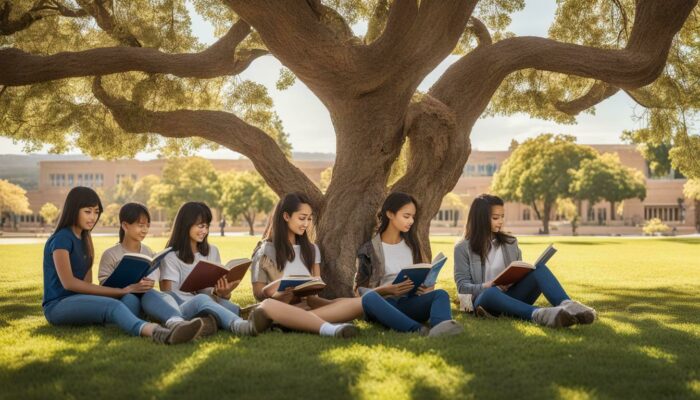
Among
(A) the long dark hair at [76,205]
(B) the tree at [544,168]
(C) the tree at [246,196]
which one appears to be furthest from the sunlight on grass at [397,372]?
(C) the tree at [246,196]

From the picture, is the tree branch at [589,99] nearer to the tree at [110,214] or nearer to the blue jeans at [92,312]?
the blue jeans at [92,312]

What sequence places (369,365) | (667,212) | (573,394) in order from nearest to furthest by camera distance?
(573,394), (369,365), (667,212)

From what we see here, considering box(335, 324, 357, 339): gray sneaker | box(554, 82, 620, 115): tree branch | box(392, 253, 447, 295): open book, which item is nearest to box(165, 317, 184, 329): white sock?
box(335, 324, 357, 339): gray sneaker

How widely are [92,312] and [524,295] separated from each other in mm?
3569

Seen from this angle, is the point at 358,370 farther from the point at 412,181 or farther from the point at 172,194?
the point at 172,194

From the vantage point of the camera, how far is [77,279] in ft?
17.7

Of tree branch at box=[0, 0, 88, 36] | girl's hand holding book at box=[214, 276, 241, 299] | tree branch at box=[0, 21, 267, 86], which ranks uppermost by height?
tree branch at box=[0, 0, 88, 36]

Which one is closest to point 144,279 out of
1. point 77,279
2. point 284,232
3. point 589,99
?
point 77,279

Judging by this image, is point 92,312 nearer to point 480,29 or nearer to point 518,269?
point 518,269

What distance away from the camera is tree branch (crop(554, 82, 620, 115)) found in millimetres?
11547

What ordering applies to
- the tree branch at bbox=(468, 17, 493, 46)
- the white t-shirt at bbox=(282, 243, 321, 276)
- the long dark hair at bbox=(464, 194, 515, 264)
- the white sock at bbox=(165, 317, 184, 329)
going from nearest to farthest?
the white sock at bbox=(165, 317, 184, 329) < the white t-shirt at bbox=(282, 243, 321, 276) < the long dark hair at bbox=(464, 194, 515, 264) < the tree branch at bbox=(468, 17, 493, 46)

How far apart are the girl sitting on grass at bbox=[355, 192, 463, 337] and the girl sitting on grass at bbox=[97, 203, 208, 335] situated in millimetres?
1326

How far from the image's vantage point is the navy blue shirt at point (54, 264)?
5.43 m

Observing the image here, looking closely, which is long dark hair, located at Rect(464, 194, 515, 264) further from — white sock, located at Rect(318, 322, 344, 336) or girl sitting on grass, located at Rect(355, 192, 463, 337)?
white sock, located at Rect(318, 322, 344, 336)
